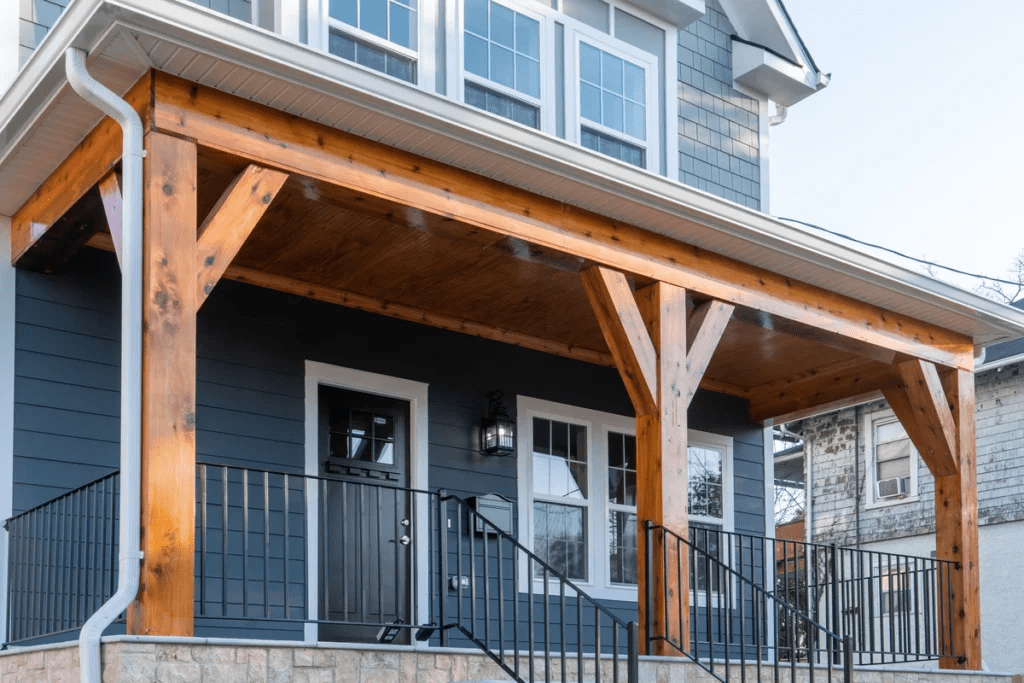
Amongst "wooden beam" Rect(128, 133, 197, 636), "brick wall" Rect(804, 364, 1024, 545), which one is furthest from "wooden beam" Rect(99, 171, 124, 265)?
"brick wall" Rect(804, 364, 1024, 545)

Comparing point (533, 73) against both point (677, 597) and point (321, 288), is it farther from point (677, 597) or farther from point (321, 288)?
point (677, 597)

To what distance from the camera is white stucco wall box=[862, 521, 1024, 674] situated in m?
14.6

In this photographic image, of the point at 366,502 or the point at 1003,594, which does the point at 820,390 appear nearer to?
the point at 366,502

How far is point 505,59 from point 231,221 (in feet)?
12.9

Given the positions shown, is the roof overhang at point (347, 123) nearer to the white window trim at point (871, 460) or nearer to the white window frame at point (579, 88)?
the white window frame at point (579, 88)

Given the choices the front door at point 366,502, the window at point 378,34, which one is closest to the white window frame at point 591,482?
the front door at point 366,502

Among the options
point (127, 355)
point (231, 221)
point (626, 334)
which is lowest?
point (127, 355)

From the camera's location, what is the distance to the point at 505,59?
8688 mm

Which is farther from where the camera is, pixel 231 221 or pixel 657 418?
pixel 657 418

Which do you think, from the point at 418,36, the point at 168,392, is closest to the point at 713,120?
the point at 418,36

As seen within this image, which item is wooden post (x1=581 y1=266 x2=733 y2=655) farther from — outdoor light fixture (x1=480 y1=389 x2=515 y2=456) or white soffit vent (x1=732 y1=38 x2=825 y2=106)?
white soffit vent (x1=732 y1=38 x2=825 y2=106)

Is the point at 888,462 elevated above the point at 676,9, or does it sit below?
below

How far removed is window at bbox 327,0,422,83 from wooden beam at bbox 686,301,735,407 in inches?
99.1

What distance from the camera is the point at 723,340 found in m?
8.84
